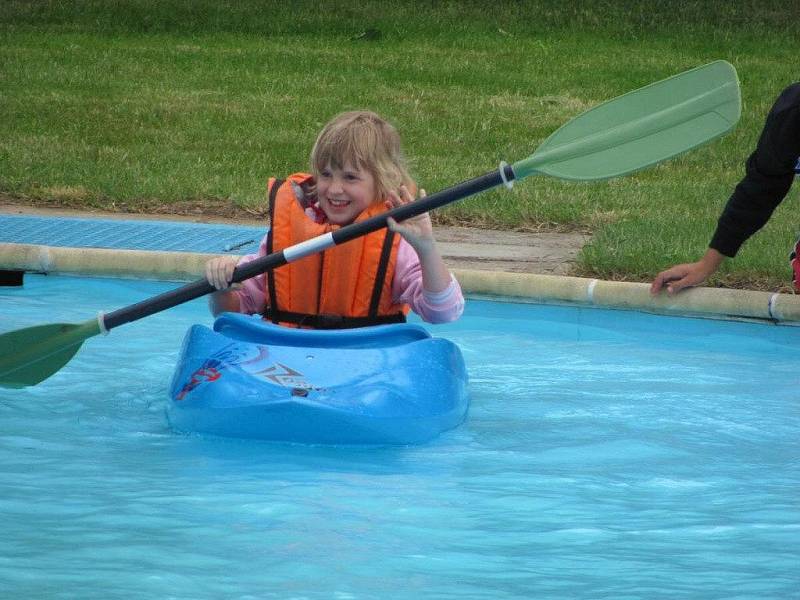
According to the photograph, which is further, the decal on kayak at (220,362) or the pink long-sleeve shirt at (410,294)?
the pink long-sleeve shirt at (410,294)

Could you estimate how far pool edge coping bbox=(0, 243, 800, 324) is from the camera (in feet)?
16.9

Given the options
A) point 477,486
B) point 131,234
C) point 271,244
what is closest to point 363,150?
point 271,244

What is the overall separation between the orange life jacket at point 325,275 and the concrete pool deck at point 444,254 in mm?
1196

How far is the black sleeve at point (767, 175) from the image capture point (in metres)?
4.52

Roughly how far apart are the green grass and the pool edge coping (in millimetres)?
230

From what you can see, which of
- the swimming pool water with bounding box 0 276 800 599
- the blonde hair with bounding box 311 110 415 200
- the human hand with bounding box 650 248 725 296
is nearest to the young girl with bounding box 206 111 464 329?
the blonde hair with bounding box 311 110 415 200

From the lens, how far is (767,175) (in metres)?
4.61

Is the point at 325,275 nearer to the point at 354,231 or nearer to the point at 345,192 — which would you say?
the point at 345,192

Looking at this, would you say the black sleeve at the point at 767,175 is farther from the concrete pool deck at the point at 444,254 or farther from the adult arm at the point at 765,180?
the concrete pool deck at the point at 444,254

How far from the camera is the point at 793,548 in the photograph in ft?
10.8

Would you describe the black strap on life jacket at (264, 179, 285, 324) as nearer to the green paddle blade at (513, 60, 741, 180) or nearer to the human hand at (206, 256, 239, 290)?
the human hand at (206, 256, 239, 290)

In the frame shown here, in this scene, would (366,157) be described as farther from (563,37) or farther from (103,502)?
(563,37)

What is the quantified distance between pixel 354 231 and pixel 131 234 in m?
2.67

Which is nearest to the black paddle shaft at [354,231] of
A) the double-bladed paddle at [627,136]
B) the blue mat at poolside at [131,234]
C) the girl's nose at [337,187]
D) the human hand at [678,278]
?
the double-bladed paddle at [627,136]
